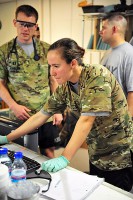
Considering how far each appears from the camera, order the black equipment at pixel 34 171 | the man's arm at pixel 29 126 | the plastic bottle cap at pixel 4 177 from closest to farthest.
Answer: the plastic bottle cap at pixel 4 177, the black equipment at pixel 34 171, the man's arm at pixel 29 126

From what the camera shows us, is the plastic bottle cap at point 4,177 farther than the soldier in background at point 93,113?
No

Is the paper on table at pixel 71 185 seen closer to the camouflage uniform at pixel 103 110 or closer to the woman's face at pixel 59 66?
the camouflage uniform at pixel 103 110

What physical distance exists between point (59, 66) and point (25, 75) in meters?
0.86

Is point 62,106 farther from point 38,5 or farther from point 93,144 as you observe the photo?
point 38,5

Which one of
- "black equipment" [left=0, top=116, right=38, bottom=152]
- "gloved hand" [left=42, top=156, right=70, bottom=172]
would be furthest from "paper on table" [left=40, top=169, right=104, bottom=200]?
"black equipment" [left=0, top=116, right=38, bottom=152]

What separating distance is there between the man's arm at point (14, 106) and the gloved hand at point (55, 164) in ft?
2.85

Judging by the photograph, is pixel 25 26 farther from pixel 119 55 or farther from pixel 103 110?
pixel 103 110

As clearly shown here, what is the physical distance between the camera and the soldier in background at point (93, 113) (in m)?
1.26

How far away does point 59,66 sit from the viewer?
1315 millimetres

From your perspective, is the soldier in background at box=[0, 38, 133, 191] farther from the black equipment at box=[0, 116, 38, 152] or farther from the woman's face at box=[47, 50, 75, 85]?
the black equipment at box=[0, 116, 38, 152]

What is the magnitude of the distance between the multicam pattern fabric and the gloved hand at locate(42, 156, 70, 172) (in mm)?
969

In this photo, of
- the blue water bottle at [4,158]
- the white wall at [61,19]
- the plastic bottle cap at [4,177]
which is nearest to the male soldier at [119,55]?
the blue water bottle at [4,158]

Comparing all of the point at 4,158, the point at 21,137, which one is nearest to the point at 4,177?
the point at 4,158

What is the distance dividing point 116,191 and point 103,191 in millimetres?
60
